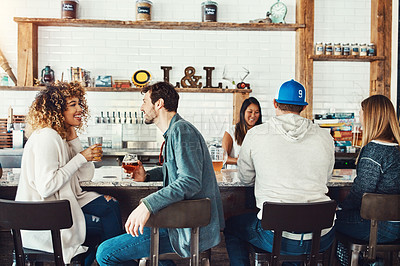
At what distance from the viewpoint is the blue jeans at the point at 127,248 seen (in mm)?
1918

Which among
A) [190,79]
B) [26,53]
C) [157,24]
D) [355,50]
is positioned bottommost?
[190,79]

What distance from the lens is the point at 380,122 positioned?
7.82 feet

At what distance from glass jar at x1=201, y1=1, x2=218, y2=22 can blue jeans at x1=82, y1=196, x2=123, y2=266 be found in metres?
3.87

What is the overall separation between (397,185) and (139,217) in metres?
1.54

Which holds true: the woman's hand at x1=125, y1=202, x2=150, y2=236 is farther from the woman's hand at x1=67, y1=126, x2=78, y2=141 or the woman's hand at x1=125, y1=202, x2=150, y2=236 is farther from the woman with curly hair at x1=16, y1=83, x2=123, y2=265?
the woman's hand at x1=67, y1=126, x2=78, y2=141

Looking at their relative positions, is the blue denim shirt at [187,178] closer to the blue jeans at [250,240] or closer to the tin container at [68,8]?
the blue jeans at [250,240]

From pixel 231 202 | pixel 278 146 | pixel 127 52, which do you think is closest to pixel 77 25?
pixel 127 52

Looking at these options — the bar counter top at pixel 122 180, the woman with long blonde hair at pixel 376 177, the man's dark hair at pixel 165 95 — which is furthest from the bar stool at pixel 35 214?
the woman with long blonde hair at pixel 376 177

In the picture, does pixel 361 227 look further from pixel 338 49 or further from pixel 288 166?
pixel 338 49

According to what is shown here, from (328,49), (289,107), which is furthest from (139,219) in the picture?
(328,49)

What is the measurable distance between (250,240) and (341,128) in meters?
3.72

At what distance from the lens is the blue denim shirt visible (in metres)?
1.78

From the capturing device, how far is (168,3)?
574 cm

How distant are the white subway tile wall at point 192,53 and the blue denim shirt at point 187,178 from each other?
3697 mm
